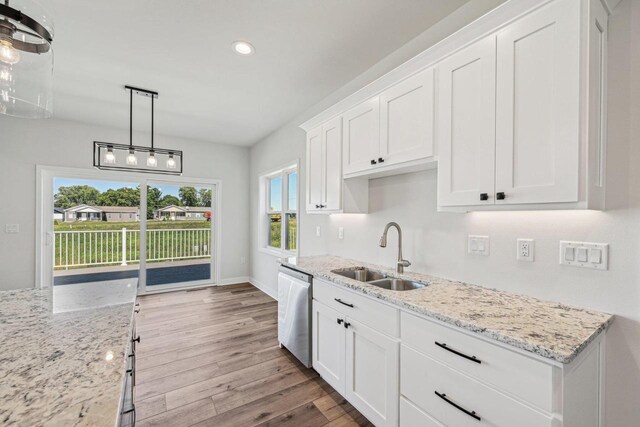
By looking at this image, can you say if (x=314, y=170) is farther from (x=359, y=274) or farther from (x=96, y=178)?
(x=96, y=178)

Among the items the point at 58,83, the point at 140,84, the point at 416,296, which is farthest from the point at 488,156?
the point at 58,83

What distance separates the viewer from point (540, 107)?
126cm

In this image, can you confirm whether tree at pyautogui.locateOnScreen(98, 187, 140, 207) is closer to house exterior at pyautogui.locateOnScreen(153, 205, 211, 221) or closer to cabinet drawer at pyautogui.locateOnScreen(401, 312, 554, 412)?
house exterior at pyautogui.locateOnScreen(153, 205, 211, 221)

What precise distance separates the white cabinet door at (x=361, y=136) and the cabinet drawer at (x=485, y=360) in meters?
1.27

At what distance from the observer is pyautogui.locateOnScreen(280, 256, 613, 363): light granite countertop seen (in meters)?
1.01

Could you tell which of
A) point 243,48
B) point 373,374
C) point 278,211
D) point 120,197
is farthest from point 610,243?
point 120,197

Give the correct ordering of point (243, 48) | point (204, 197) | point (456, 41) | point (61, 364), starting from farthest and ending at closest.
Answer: point (204, 197) < point (243, 48) < point (456, 41) < point (61, 364)

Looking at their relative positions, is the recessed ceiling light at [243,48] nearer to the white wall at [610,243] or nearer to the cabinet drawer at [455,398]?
the white wall at [610,243]

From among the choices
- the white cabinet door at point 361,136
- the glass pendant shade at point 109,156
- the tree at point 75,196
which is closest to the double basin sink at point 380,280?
the white cabinet door at point 361,136

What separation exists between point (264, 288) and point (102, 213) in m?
3.12

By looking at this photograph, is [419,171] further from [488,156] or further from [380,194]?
[488,156]

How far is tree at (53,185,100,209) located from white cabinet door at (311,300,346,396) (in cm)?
443

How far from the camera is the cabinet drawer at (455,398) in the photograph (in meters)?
1.05

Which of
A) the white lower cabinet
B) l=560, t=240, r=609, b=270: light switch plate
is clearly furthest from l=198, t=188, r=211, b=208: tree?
l=560, t=240, r=609, b=270: light switch plate
